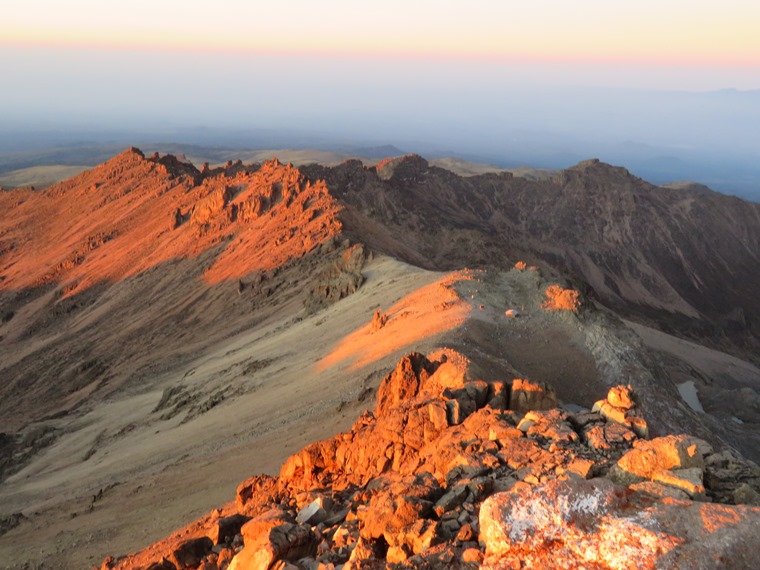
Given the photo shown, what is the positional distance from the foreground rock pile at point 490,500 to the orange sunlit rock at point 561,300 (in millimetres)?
12003

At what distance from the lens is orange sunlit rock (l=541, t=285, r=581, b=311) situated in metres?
24.2

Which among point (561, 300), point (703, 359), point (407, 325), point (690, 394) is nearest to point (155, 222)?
point (407, 325)

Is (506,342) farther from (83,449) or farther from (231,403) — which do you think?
(83,449)

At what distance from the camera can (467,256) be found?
188 feet

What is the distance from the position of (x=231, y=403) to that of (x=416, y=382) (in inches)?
435

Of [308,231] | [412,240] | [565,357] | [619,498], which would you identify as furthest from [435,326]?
[412,240]

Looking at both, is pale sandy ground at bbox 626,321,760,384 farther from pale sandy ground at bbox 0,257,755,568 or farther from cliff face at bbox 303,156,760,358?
pale sandy ground at bbox 0,257,755,568

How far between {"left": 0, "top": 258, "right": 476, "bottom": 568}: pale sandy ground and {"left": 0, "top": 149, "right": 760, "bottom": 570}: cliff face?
130 mm

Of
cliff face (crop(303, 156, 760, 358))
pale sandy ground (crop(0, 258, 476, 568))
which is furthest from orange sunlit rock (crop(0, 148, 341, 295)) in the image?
pale sandy ground (crop(0, 258, 476, 568))

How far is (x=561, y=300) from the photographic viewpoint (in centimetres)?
2453

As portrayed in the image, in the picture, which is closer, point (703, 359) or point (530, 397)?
point (530, 397)

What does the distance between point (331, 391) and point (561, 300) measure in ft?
32.3

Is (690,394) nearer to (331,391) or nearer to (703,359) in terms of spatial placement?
(703,359)

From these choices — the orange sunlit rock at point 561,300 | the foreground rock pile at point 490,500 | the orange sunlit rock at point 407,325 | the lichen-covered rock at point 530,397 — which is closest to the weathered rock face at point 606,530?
the foreground rock pile at point 490,500
